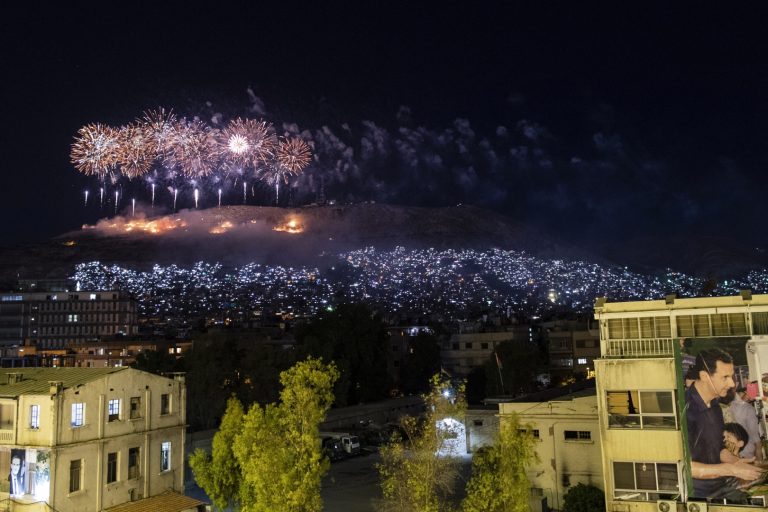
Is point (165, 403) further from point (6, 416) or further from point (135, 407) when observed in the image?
point (6, 416)

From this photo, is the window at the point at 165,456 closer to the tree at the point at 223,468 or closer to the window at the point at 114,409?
the window at the point at 114,409

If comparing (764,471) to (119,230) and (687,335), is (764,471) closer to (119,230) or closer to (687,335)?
(687,335)

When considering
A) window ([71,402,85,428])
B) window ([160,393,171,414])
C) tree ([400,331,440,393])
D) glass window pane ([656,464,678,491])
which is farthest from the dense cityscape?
glass window pane ([656,464,678,491])

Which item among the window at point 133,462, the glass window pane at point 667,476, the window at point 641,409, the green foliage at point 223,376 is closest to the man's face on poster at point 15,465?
the window at point 133,462

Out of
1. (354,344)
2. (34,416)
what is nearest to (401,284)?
(354,344)

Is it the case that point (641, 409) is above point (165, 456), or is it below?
above

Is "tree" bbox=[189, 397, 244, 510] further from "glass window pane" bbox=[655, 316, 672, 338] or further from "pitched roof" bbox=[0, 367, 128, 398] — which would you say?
"glass window pane" bbox=[655, 316, 672, 338]
